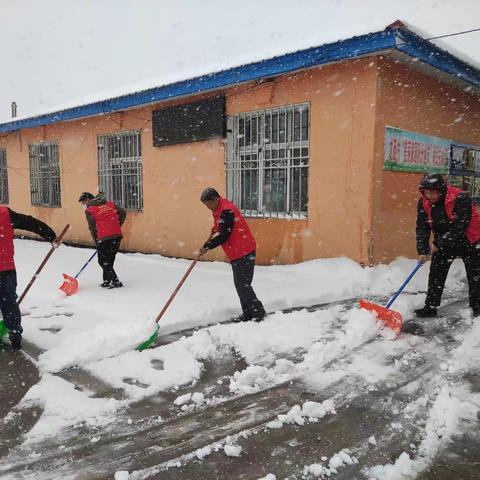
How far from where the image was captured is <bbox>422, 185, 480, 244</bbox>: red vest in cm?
429

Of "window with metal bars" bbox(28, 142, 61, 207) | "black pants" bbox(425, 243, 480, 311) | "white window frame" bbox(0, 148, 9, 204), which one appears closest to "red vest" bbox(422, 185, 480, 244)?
"black pants" bbox(425, 243, 480, 311)

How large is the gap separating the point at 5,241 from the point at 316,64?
4921 mm

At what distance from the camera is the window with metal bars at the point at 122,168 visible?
9.48 meters

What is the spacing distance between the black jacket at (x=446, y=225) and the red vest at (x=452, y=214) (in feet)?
0.10

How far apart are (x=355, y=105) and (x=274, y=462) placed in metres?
5.36

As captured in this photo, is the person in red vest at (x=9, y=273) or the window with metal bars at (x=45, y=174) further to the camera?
the window with metal bars at (x=45, y=174)

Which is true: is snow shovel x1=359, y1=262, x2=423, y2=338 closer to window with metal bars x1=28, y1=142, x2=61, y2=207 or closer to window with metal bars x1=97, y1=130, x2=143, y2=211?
window with metal bars x1=97, y1=130, x2=143, y2=211

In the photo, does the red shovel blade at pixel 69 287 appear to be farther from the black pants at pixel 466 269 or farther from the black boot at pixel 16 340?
the black pants at pixel 466 269

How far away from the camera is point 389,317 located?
3990mm

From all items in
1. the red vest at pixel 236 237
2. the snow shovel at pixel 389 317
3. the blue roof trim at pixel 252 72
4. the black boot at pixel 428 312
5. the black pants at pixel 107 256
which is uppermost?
the blue roof trim at pixel 252 72

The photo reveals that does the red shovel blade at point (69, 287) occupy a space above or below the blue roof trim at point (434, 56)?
below

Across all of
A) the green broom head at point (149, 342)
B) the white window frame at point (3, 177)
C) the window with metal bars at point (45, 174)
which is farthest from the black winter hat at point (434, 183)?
the white window frame at point (3, 177)

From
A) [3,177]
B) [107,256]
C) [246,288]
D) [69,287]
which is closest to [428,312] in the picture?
[246,288]

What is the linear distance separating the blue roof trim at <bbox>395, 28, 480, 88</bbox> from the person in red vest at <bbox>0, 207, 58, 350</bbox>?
515 centimetres
